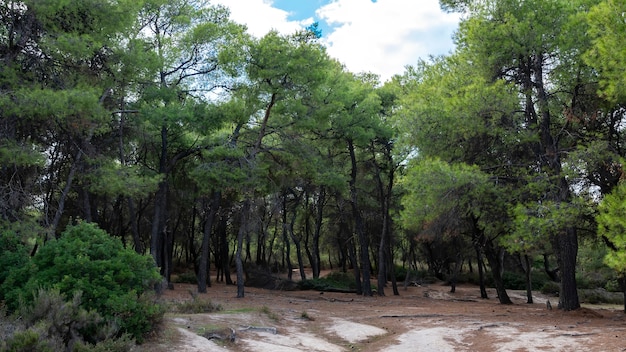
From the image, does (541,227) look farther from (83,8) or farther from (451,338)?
(83,8)

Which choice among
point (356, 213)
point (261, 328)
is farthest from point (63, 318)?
point (356, 213)

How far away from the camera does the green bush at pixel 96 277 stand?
683 centimetres

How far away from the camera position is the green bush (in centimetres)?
683

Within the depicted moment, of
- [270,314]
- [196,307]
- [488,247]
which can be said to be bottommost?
[270,314]

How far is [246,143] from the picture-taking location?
61.5ft

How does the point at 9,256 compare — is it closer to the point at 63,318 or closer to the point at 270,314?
the point at 63,318

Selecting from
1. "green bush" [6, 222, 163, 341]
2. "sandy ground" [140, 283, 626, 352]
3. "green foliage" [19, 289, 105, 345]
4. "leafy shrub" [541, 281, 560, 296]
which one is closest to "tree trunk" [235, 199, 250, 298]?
"sandy ground" [140, 283, 626, 352]

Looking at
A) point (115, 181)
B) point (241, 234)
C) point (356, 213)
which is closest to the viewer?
point (115, 181)

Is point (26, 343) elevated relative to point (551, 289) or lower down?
elevated

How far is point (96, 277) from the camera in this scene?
23.2 ft

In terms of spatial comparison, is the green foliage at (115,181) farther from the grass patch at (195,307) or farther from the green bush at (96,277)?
the green bush at (96,277)

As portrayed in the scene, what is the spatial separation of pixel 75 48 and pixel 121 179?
342cm

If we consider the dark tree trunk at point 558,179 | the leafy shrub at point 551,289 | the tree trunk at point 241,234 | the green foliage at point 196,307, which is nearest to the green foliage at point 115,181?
the green foliage at point 196,307

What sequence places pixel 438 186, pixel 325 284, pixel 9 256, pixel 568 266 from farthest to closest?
pixel 325 284 → pixel 568 266 → pixel 438 186 → pixel 9 256
